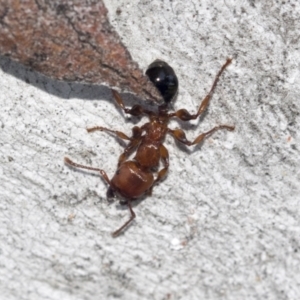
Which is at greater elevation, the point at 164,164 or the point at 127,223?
the point at 164,164

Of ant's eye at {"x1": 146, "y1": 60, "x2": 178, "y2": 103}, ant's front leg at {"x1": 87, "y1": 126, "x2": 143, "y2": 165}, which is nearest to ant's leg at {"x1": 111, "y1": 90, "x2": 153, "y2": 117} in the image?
ant's front leg at {"x1": 87, "y1": 126, "x2": 143, "y2": 165}

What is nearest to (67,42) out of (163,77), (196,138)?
(163,77)

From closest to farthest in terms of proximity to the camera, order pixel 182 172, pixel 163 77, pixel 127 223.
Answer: pixel 163 77 → pixel 127 223 → pixel 182 172

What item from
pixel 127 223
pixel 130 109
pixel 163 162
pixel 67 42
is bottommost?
pixel 127 223

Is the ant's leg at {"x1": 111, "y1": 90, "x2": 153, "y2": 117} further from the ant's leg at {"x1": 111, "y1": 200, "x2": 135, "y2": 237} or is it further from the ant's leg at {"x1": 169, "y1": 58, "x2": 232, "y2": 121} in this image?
the ant's leg at {"x1": 111, "y1": 200, "x2": 135, "y2": 237}

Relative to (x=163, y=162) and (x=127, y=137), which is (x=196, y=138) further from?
(x=127, y=137)

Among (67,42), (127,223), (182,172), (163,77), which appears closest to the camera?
(67,42)

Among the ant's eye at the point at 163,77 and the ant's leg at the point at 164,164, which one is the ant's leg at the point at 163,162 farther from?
the ant's eye at the point at 163,77
